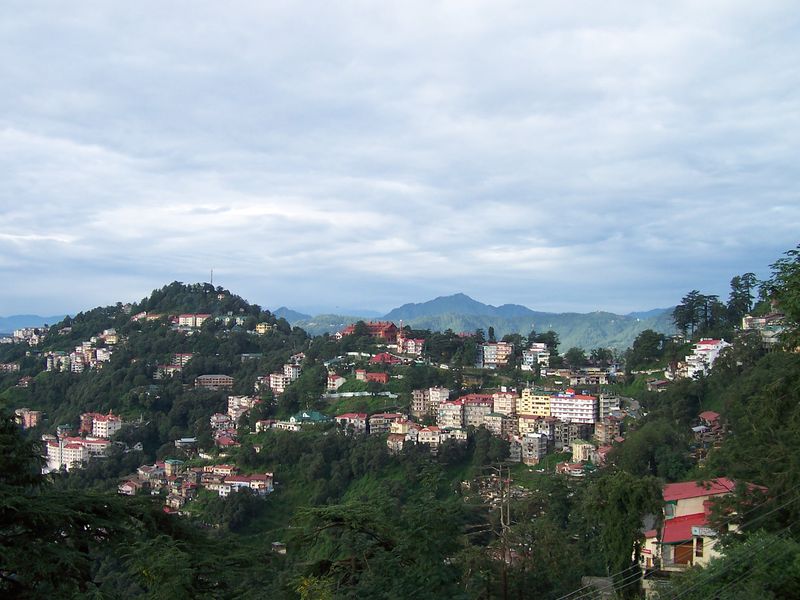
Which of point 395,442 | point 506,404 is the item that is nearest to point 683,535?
point 395,442

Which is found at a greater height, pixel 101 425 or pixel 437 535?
pixel 437 535

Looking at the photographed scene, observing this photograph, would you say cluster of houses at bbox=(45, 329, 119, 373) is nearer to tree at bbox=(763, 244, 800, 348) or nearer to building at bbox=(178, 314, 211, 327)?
building at bbox=(178, 314, 211, 327)

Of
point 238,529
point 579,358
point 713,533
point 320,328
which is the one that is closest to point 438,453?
point 238,529

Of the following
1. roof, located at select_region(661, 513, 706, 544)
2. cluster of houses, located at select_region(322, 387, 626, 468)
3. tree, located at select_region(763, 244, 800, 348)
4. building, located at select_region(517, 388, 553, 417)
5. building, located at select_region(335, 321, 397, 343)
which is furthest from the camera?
building, located at select_region(335, 321, 397, 343)

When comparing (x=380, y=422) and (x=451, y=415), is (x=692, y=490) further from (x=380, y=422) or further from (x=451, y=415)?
(x=380, y=422)

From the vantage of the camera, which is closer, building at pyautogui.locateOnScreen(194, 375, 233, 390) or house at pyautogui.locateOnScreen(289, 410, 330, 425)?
house at pyautogui.locateOnScreen(289, 410, 330, 425)

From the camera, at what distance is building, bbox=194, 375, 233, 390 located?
51.7 metres

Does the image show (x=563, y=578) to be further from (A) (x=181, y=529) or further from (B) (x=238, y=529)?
(B) (x=238, y=529)

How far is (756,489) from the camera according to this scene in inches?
359

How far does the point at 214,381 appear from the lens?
52.3m

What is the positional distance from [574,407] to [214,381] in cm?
2941

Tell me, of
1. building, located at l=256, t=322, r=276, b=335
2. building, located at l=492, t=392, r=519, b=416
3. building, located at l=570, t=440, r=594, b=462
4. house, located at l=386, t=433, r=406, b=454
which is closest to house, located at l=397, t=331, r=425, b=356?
building, located at l=492, t=392, r=519, b=416

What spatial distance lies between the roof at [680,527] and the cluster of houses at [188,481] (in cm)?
2192

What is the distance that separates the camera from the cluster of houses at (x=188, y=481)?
3164 centimetres
